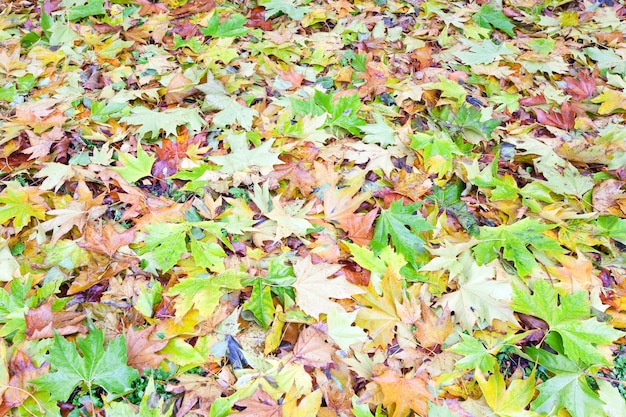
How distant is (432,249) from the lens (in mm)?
1751

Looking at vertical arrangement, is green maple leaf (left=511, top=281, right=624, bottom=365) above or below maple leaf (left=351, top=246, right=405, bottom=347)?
above

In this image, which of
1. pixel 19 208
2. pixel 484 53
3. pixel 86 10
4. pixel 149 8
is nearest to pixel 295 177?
pixel 19 208

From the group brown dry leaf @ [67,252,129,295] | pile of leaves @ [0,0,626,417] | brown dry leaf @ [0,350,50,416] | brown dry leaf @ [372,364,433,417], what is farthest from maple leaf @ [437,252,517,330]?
brown dry leaf @ [0,350,50,416]

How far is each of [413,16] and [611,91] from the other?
53.3 inches

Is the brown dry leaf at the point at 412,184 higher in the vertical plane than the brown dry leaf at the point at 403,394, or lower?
higher

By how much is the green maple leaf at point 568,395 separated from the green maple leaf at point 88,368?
1.25m

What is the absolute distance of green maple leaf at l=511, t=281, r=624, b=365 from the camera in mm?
1443

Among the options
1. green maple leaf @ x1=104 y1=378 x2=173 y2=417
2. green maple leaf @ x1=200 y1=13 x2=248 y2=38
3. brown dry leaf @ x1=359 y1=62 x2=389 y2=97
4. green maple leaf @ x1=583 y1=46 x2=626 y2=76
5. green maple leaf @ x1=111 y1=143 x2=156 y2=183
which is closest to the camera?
green maple leaf @ x1=104 y1=378 x2=173 y2=417

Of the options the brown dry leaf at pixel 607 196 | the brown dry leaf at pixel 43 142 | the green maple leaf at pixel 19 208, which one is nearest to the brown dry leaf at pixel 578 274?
the brown dry leaf at pixel 607 196

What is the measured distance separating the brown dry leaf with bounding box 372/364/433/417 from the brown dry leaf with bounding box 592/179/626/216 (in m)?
1.13

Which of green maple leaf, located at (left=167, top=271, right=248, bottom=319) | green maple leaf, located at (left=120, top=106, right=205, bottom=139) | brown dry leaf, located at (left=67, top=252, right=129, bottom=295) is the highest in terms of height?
green maple leaf, located at (left=120, top=106, right=205, bottom=139)

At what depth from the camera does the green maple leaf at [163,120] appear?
2.24 metres

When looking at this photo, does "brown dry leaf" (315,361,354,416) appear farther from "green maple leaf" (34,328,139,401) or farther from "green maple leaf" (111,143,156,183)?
"green maple leaf" (111,143,156,183)

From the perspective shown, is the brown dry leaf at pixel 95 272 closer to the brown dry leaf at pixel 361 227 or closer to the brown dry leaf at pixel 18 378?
the brown dry leaf at pixel 18 378
